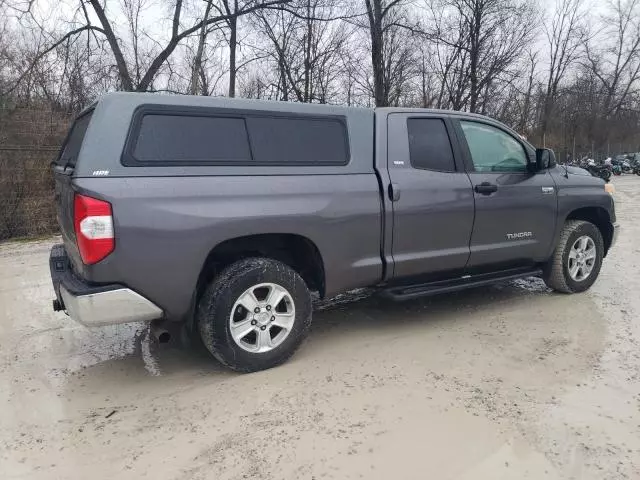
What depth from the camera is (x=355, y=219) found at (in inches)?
151

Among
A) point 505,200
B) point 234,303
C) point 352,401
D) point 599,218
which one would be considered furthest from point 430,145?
point 599,218

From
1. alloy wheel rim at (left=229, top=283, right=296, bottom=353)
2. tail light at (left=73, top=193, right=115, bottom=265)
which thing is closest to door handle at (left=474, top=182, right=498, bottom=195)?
alloy wheel rim at (left=229, top=283, right=296, bottom=353)

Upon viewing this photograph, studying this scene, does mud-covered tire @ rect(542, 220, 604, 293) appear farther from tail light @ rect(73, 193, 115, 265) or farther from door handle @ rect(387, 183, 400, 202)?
tail light @ rect(73, 193, 115, 265)

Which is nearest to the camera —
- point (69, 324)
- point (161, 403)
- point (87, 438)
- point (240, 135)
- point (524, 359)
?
point (87, 438)

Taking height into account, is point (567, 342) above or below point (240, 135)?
below

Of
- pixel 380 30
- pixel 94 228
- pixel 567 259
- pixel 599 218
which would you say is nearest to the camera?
pixel 94 228

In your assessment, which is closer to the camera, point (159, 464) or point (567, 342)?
point (159, 464)

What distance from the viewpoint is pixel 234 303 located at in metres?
3.41

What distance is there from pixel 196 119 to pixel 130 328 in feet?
7.34

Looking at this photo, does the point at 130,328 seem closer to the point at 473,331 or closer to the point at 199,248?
the point at 199,248

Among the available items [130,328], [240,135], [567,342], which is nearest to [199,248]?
[240,135]

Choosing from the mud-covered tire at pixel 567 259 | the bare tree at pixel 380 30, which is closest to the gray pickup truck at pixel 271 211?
the mud-covered tire at pixel 567 259

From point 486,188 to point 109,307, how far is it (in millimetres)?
3225

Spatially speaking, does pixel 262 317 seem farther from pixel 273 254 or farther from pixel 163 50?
pixel 163 50
